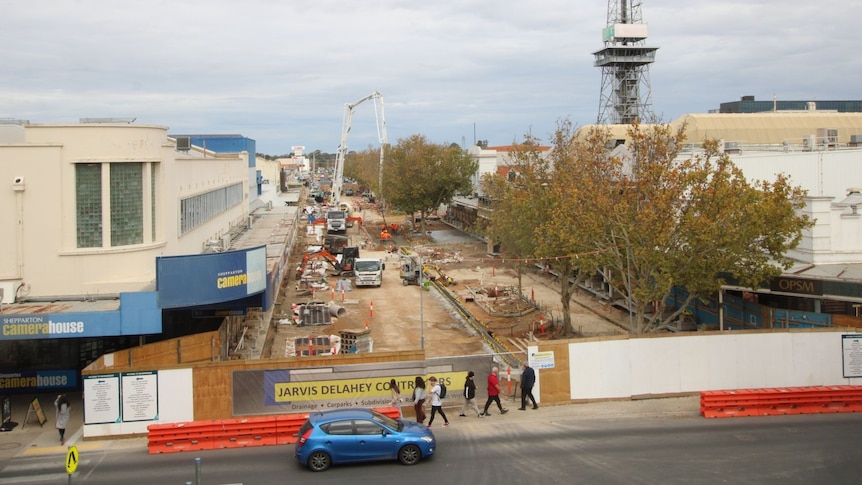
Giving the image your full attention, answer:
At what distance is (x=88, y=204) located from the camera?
21.0 m

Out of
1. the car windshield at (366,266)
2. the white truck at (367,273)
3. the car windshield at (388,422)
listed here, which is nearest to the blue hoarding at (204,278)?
the car windshield at (388,422)

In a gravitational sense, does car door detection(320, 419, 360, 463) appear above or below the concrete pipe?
below

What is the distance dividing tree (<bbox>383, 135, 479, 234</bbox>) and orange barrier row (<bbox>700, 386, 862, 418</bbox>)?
58927mm

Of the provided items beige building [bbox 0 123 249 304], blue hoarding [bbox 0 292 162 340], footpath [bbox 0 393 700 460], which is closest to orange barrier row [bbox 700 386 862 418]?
footpath [bbox 0 393 700 460]

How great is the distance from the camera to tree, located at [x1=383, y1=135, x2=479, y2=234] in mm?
78125

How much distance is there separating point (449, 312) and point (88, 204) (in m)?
22.0

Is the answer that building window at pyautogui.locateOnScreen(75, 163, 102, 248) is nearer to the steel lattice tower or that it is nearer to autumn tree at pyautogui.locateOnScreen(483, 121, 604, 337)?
autumn tree at pyautogui.locateOnScreen(483, 121, 604, 337)

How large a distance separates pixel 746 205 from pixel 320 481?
52.2ft

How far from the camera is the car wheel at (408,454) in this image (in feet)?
52.1

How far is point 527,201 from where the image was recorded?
36094mm

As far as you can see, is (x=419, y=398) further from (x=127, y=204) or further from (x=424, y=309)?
(x=424, y=309)

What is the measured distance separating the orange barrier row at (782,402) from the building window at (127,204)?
16015 mm

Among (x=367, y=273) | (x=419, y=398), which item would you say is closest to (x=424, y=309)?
(x=367, y=273)

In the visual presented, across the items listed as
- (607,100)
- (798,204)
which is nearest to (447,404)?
(798,204)
